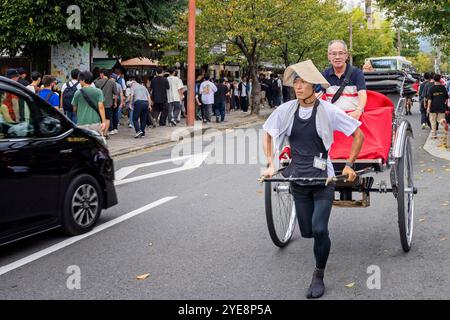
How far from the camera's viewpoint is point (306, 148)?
15.3ft

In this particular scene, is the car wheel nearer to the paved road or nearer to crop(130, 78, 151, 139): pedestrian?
the paved road

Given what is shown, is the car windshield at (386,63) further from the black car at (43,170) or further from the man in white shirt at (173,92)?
the black car at (43,170)

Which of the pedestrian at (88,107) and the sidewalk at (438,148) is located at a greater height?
the pedestrian at (88,107)

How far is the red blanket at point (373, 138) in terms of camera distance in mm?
5418

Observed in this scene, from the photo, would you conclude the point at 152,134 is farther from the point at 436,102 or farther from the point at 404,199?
the point at 404,199

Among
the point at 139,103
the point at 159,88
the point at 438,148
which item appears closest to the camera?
the point at 438,148

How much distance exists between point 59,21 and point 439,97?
35.1 ft

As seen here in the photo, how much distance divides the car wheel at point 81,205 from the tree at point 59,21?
11117 millimetres

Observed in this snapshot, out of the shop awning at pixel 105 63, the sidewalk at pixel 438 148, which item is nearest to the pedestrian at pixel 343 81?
the sidewalk at pixel 438 148

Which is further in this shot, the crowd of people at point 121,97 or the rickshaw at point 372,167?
the crowd of people at point 121,97

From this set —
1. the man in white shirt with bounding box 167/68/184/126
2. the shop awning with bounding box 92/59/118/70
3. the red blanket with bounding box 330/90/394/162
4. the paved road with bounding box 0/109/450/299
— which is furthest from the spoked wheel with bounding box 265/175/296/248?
the shop awning with bounding box 92/59/118/70

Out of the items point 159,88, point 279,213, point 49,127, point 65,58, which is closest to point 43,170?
point 49,127

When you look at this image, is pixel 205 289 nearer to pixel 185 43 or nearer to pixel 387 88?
pixel 387 88
